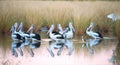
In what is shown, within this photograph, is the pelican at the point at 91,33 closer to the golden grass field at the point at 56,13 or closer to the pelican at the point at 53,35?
the golden grass field at the point at 56,13

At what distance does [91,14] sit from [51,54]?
0.70 metres

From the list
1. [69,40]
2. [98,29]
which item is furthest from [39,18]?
[98,29]

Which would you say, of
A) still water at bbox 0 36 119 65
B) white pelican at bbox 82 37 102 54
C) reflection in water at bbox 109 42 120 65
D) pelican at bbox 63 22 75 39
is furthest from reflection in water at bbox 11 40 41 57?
reflection in water at bbox 109 42 120 65

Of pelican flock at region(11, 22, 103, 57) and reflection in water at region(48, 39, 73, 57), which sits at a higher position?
pelican flock at region(11, 22, 103, 57)

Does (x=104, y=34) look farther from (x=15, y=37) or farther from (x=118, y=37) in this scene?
(x=15, y=37)

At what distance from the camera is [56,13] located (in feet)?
15.1

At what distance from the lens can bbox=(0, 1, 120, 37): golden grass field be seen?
15.0 ft

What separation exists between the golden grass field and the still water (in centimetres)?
Result: 18

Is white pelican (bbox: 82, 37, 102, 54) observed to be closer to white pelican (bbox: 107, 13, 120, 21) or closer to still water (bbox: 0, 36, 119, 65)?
still water (bbox: 0, 36, 119, 65)

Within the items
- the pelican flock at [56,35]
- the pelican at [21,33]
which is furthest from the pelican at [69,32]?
the pelican at [21,33]

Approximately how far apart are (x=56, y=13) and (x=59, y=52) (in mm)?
485

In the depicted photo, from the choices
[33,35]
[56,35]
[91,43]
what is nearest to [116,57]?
[91,43]

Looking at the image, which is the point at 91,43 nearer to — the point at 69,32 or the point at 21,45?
the point at 69,32

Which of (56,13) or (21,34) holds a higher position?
(56,13)
